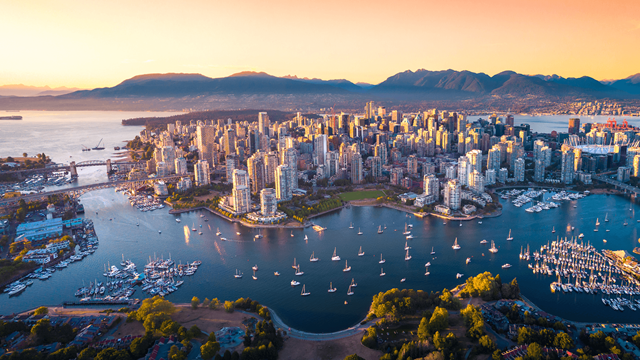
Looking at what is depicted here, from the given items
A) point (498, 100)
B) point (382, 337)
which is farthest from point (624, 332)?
point (498, 100)

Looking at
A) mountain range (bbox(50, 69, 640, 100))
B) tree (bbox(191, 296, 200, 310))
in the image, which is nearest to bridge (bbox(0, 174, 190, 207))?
tree (bbox(191, 296, 200, 310))

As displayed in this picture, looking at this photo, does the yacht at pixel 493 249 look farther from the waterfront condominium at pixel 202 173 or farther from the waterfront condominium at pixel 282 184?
the waterfront condominium at pixel 202 173

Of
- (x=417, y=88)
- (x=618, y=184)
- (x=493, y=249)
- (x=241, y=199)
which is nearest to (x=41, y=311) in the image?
(x=241, y=199)

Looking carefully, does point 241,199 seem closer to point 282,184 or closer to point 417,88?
point 282,184

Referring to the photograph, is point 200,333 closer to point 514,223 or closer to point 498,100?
point 514,223

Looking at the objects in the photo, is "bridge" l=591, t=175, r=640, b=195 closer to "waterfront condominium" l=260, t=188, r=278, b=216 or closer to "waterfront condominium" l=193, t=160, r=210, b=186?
"waterfront condominium" l=260, t=188, r=278, b=216

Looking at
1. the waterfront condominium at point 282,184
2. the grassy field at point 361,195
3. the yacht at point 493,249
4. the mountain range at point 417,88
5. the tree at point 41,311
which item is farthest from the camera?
the mountain range at point 417,88

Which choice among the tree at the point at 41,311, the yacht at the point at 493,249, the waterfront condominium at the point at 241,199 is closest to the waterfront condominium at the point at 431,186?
the yacht at the point at 493,249
